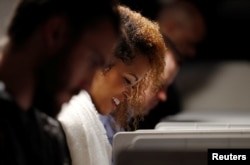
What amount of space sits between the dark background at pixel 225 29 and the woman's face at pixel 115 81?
0.68 meters

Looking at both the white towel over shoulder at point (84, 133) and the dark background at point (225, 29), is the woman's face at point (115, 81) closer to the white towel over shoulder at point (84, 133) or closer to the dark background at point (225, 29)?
the white towel over shoulder at point (84, 133)

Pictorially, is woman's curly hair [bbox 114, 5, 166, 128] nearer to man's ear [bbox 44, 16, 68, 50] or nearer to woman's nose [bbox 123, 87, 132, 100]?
woman's nose [bbox 123, 87, 132, 100]

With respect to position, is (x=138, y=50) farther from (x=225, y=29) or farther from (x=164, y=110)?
(x=225, y=29)

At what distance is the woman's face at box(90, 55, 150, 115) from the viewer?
87 centimetres

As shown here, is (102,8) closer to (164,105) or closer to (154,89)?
(154,89)

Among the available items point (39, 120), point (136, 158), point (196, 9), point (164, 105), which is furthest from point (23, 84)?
point (196, 9)

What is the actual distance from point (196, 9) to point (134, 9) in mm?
642

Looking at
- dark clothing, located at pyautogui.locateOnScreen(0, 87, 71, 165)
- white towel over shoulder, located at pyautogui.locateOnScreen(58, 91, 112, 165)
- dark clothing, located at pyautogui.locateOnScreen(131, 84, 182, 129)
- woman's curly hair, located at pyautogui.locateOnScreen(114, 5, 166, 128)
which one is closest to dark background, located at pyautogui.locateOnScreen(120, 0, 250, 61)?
dark clothing, located at pyautogui.locateOnScreen(131, 84, 182, 129)

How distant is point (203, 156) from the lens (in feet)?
2.54

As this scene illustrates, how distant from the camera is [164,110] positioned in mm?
1404

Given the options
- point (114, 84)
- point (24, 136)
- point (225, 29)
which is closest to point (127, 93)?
point (114, 84)

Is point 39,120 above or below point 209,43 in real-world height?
below

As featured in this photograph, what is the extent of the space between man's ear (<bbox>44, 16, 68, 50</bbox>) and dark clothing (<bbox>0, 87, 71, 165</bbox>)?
0.23 ft

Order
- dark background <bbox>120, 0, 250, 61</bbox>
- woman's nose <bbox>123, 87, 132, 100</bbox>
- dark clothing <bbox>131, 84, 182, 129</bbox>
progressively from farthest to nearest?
dark background <bbox>120, 0, 250, 61</bbox>
dark clothing <bbox>131, 84, 182, 129</bbox>
woman's nose <bbox>123, 87, 132, 100</bbox>
